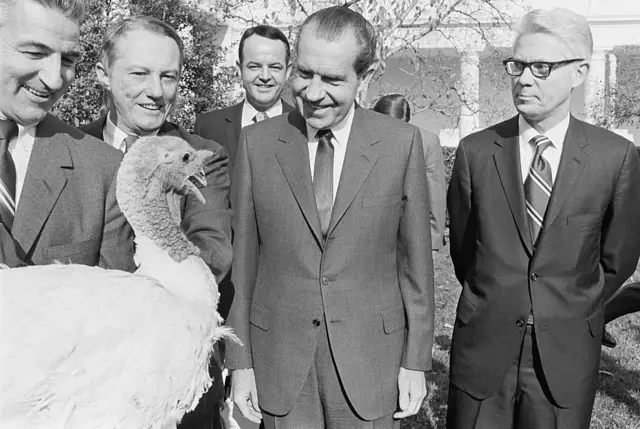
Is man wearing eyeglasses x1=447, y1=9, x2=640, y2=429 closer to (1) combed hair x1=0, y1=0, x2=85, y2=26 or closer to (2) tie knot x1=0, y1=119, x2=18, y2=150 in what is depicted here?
(1) combed hair x1=0, y1=0, x2=85, y2=26

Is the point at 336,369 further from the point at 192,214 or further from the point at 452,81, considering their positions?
the point at 452,81

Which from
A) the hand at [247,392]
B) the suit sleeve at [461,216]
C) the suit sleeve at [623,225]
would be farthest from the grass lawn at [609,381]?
the hand at [247,392]

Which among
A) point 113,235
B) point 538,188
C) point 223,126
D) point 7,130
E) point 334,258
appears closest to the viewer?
point 7,130

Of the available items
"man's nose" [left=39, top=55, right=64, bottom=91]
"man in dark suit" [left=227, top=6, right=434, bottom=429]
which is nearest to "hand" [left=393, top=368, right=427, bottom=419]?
"man in dark suit" [left=227, top=6, right=434, bottom=429]

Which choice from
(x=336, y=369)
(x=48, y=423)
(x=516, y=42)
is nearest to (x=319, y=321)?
(x=336, y=369)

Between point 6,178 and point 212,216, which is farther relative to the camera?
point 212,216

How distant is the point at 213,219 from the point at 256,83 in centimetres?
281

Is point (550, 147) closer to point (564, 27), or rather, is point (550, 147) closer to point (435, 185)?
point (564, 27)

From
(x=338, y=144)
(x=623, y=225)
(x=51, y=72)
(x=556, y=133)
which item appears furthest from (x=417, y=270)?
(x=51, y=72)

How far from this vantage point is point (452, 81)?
16.6 meters

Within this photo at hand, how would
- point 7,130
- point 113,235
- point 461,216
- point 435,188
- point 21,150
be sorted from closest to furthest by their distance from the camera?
point 7,130 → point 21,150 → point 113,235 → point 461,216 → point 435,188

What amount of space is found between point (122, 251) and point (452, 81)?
48.9 feet

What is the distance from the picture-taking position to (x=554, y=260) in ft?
10.9

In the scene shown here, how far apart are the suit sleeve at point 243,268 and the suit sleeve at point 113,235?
1.85 ft
